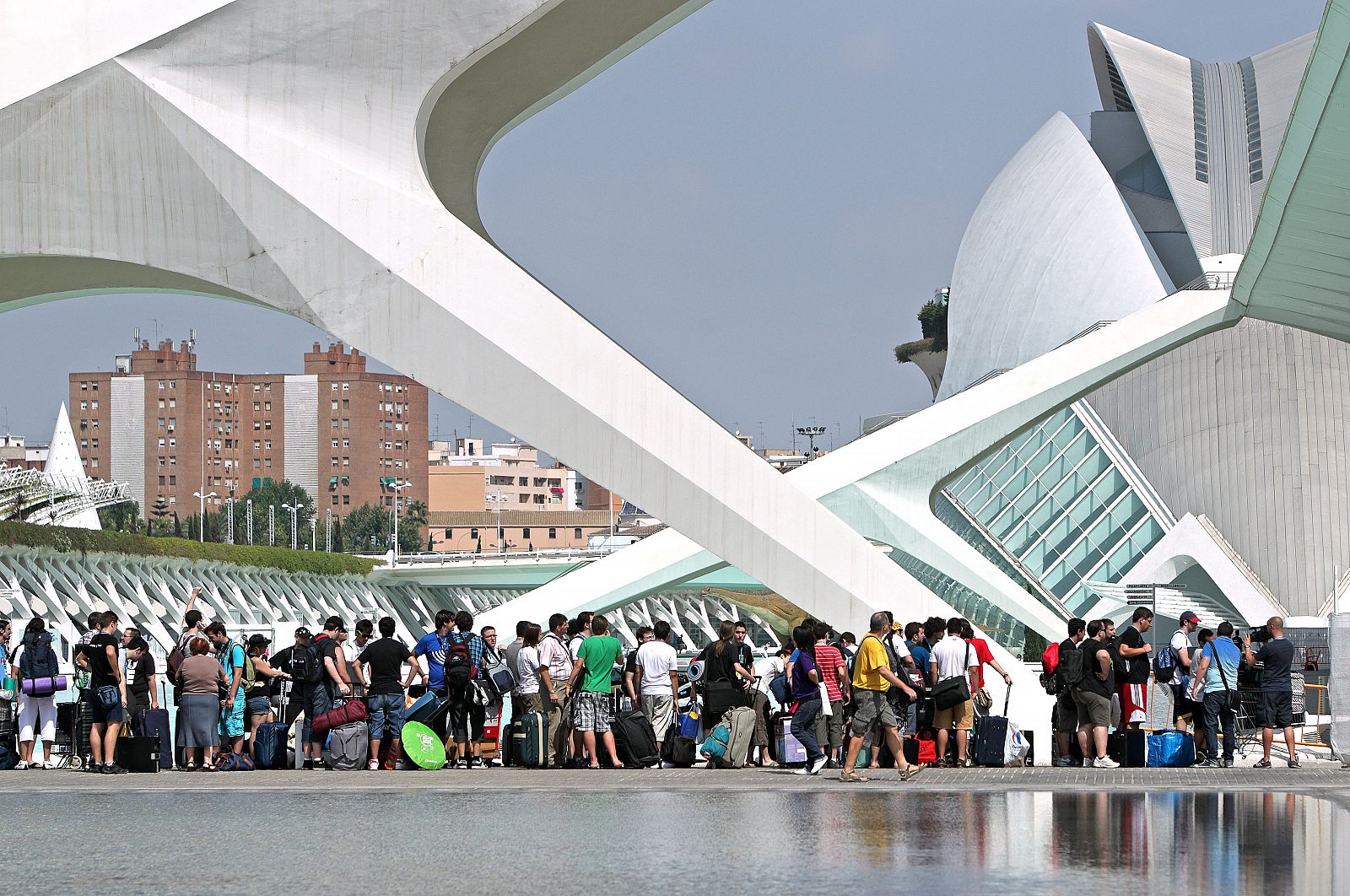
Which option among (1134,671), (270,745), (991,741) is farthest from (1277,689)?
(270,745)

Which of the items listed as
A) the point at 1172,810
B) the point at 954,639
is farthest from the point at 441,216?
the point at 1172,810

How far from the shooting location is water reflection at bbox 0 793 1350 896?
677 cm

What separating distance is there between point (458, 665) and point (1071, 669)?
4.63m

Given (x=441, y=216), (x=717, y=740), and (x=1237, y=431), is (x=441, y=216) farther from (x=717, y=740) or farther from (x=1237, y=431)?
(x=1237, y=431)

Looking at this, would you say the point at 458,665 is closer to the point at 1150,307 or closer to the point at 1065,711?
the point at 1065,711

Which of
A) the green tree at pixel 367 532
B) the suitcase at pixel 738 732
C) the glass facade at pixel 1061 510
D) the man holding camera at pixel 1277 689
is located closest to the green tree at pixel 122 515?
the green tree at pixel 367 532

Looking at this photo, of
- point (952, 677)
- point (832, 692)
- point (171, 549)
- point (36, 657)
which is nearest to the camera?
point (832, 692)

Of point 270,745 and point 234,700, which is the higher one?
point 234,700

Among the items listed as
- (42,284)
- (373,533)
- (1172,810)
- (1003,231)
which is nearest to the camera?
(1172,810)

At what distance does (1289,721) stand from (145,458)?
13360 cm

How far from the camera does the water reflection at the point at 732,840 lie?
6.77 metres

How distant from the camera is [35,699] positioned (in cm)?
1301

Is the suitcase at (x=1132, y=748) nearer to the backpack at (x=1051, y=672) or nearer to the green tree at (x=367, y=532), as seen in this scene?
the backpack at (x=1051, y=672)

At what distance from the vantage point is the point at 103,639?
39.7ft
